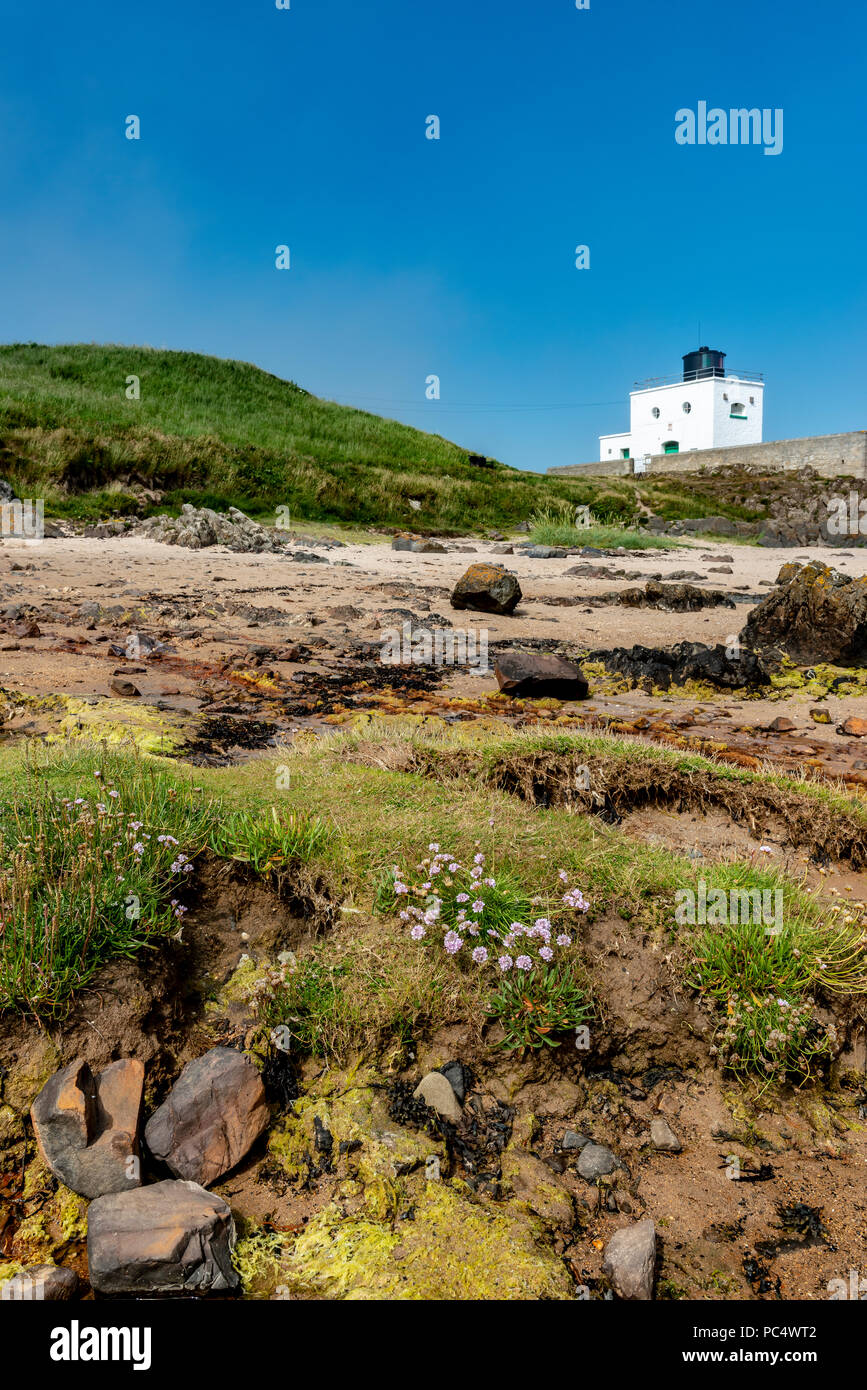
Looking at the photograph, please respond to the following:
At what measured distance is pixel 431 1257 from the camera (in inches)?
110

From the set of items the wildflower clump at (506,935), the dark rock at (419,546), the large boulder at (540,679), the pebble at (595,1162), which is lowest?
the pebble at (595,1162)

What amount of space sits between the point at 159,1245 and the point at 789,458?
46249mm

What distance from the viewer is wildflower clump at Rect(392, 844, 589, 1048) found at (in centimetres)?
356

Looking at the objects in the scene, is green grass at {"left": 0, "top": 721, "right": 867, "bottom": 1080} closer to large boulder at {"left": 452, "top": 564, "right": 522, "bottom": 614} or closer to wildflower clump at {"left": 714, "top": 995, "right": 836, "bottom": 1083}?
wildflower clump at {"left": 714, "top": 995, "right": 836, "bottom": 1083}

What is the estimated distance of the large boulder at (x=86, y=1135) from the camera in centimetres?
294

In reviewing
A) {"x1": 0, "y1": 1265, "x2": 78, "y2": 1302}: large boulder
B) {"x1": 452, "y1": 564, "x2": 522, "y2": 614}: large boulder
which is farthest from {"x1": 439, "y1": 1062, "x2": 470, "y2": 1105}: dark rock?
{"x1": 452, "y1": 564, "x2": 522, "y2": 614}: large boulder

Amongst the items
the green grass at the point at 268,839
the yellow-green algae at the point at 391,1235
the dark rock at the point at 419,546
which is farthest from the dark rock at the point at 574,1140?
the dark rock at the point at 419,546

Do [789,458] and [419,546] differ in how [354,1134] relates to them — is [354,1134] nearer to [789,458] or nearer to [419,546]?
[419,546]

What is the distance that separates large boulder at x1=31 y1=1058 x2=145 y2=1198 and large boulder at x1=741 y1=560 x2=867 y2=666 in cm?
925

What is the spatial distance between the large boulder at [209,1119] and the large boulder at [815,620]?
8.86 metres

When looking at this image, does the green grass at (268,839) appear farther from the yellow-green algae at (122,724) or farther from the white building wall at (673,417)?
the white building wall at (673,417)
